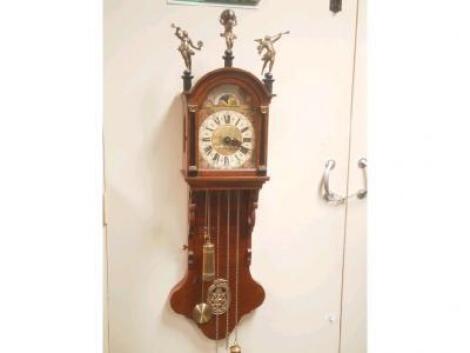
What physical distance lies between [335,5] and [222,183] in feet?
2.42

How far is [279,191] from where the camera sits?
140cm

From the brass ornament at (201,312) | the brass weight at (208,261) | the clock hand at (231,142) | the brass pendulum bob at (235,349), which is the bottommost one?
the brass pendulum bob at (235,349)

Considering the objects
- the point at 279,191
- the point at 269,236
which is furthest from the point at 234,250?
the point at 279,191

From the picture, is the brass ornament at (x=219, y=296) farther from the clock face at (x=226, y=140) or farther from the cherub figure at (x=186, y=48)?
the cherub figure at (x=186, y=48)

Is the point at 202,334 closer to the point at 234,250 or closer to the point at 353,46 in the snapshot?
the point at 234,250

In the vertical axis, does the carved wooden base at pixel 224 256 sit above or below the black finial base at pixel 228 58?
below

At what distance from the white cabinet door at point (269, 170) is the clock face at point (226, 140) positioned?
0.48 ft

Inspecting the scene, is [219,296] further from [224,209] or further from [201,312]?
[224,209]

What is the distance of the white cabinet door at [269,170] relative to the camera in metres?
1.26

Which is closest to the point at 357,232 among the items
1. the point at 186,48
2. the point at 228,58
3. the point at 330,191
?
the point at 330,191

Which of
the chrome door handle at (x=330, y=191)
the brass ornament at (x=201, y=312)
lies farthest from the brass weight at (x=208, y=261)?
the chrome door handle at (x=330, y=191)

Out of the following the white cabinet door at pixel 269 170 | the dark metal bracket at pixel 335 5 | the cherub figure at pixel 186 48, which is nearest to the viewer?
the cherub figure at pixel 186 48

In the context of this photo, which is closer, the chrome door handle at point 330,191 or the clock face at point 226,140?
the clock face at point 226,140
